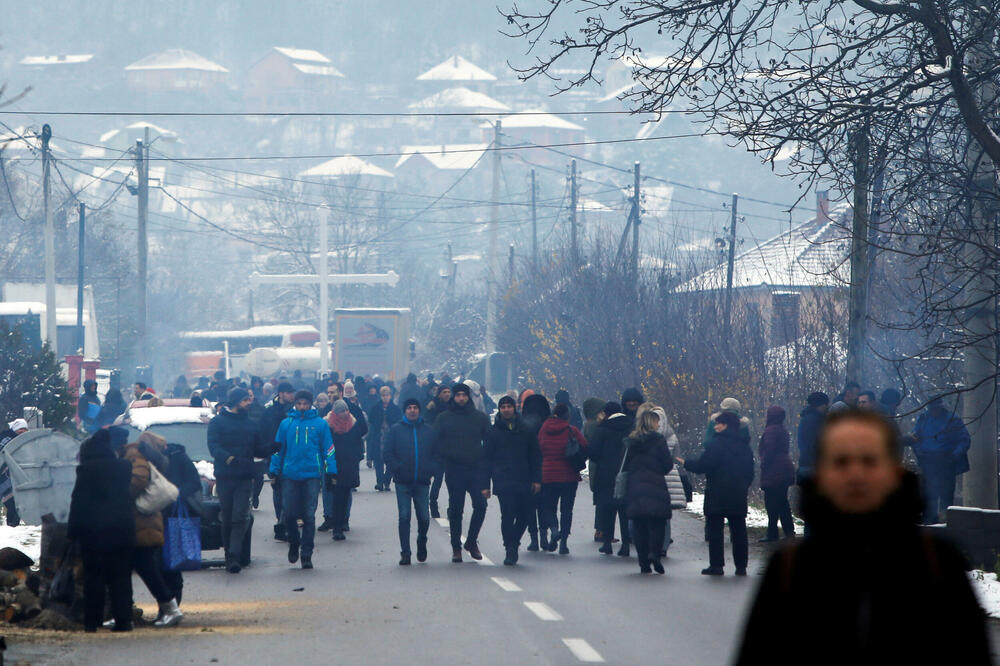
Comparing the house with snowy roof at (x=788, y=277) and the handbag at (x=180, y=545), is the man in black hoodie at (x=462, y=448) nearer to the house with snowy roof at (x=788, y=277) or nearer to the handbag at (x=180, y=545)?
the handbag at (x=180, y=545)

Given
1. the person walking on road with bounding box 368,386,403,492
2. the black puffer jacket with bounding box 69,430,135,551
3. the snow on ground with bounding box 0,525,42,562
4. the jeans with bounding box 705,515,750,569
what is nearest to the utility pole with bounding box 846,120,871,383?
the jeans with bounding box 705,515,750,569

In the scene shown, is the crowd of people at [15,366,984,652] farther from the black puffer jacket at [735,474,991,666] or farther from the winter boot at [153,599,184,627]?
the black puffer jacket at [735,474,991,666]

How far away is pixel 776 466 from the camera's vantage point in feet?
51.8

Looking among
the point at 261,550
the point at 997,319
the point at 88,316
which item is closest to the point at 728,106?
the point at 997,319

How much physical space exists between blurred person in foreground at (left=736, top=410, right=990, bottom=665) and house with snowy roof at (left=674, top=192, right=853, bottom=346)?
22.4 m

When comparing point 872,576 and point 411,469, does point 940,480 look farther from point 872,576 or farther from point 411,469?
point 872,576

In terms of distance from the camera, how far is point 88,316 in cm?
4731

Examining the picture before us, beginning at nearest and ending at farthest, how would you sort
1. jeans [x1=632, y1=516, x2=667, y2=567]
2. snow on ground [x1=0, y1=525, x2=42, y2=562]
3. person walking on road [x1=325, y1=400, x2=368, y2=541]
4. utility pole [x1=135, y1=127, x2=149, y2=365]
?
jeans [x1=632, y1=516, x2=667, y2=567] → snow on ground [x1=0, y1=525, x2=42, y2=562] → person walking on road [x1=325, y1=400, x2=368, y2=541] → utility pole [x1=135, y1=127, x2=149, y2=365]

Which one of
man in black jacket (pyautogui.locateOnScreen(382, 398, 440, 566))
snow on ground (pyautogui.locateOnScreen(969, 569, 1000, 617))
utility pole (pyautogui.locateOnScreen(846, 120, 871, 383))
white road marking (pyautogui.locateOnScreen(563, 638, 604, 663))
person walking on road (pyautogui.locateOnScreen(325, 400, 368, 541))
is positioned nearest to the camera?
white road marking (pyautogui.locateOnScreen(563, 638, 604, 663))

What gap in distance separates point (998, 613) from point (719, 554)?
2947mm

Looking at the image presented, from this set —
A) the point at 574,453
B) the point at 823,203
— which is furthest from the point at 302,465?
the point at 823,203

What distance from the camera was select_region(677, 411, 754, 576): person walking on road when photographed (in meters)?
13.5

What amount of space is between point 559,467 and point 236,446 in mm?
3473

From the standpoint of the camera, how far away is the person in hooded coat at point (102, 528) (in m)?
10.4
